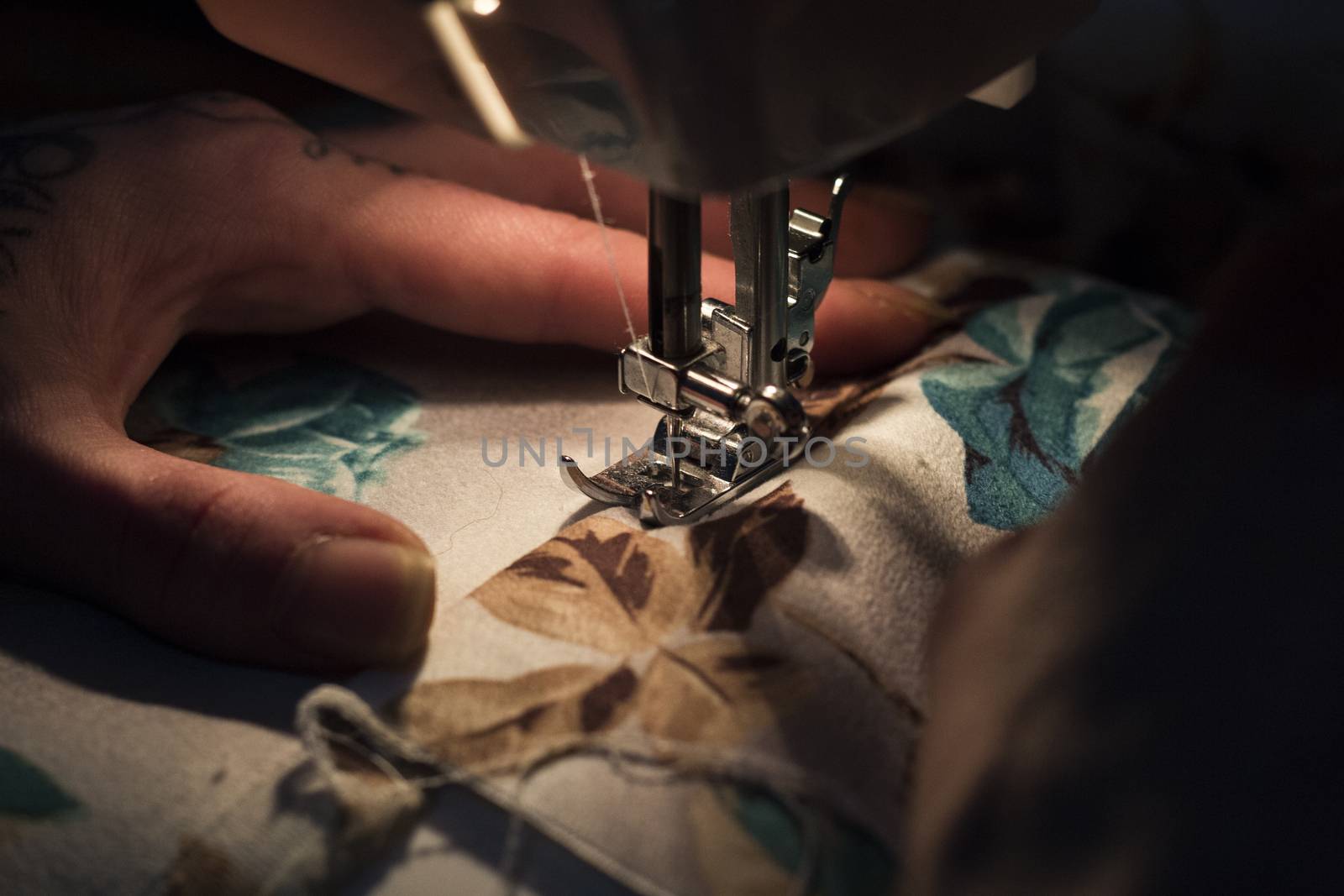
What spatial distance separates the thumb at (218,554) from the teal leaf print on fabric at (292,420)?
110 millimetres

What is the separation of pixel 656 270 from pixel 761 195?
6 centimetres

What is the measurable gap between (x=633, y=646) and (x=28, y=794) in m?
0.23

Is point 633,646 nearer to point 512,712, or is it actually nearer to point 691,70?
point 512,712

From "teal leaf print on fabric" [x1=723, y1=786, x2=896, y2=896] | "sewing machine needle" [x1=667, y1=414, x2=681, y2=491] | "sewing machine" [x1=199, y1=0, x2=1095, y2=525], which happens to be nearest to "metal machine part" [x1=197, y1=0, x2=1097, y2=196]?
"sewing machine" [x1=199, y1=0, x2=1095, y2=525]

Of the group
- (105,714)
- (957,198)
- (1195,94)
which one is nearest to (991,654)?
(105,714)

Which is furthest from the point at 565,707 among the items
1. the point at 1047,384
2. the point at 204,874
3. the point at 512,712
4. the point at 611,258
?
the point at 1047,384

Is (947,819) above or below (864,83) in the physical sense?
below

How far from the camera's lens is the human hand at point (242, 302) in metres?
0.45

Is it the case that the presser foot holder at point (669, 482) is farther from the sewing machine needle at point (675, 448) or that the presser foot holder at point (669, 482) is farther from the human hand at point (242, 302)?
the human hand at point (242, 302)

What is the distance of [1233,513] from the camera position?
13.6 inches

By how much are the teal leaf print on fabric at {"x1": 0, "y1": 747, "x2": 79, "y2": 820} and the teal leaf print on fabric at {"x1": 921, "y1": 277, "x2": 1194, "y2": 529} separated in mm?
410

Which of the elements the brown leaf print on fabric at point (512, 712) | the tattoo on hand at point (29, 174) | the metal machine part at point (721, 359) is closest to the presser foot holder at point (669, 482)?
the metal machine part at point (721, 359)

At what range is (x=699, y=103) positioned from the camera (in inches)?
13.3

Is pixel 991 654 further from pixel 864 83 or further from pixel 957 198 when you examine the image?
pixel 957 198
